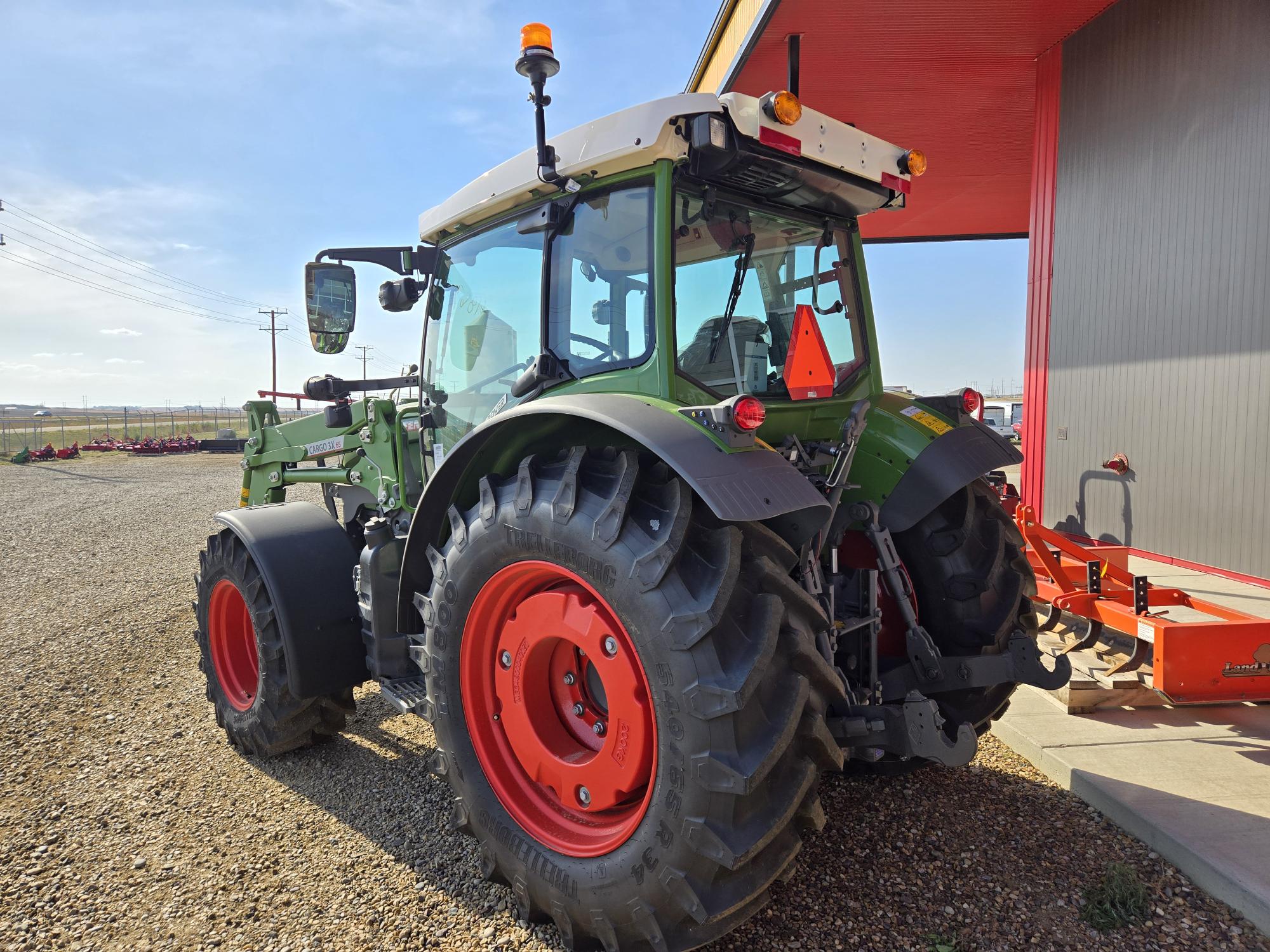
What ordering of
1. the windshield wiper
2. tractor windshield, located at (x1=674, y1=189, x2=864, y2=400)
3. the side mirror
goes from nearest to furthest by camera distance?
tractor windshield, located at (x1=674, y1=189, x2=864, y2=400), the windshield wiper, the side mirror

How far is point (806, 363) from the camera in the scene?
2568mm

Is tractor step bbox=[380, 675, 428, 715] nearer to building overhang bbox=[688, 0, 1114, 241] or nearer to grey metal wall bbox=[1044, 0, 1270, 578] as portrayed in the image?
building overhang bbox=[688, 0, 1114, 241]

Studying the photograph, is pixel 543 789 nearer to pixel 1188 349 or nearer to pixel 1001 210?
pixel 1188 349

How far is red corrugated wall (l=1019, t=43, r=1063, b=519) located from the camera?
729 centimetres

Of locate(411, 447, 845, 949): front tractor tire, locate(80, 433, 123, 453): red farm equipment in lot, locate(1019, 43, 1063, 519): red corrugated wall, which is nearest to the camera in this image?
locate(411, 447, 845, 949): front tractor tire

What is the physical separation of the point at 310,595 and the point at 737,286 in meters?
2.16

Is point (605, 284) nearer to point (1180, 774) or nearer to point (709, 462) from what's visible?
point (709, 462)

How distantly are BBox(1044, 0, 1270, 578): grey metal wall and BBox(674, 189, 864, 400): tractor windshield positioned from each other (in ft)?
15.5

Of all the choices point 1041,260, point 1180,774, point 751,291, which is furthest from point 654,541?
point 1041,260

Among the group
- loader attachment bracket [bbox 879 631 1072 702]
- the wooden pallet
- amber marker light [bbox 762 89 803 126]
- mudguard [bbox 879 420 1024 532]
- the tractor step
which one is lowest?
the wooden pallet

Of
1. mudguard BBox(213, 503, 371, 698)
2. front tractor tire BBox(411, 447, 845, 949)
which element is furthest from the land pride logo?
mudguard BBox(213, 503, 371, 698)

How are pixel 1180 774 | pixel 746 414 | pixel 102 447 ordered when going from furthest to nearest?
1. pixel 102 447
2. pixel 1180 774
3. pixel 746 414

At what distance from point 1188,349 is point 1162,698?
401 centimetres

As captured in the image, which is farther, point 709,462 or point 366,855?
point 366,855
